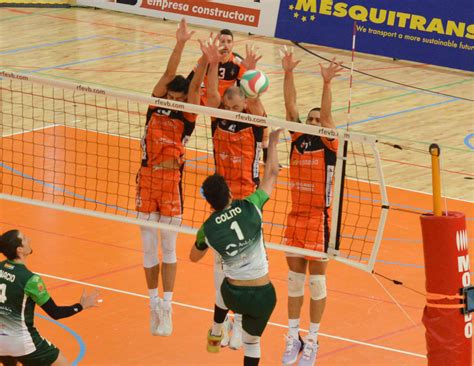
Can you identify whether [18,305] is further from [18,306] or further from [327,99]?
[327,99]

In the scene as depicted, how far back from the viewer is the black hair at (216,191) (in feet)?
31.2

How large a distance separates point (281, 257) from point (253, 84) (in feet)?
13.6

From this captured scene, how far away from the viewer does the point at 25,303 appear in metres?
9.75

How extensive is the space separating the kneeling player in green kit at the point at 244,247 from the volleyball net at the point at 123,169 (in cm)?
83

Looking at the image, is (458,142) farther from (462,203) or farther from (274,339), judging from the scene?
(274,339)

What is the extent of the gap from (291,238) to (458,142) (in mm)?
9575

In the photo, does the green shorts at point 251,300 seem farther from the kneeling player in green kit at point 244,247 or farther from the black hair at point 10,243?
the black hair at point 10,243

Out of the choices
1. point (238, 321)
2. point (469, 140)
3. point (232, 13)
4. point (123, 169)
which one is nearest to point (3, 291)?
point (238, 321)

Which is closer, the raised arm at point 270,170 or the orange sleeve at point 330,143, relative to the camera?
the raised arm at point 270,170

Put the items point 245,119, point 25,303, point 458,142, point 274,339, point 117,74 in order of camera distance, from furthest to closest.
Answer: point 117,74
point 458,142
point 274,339
point 245,119
point 25,303

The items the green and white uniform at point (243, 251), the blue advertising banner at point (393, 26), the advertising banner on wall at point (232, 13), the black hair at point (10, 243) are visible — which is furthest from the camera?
the advertising banner on wall at point (232, 13)

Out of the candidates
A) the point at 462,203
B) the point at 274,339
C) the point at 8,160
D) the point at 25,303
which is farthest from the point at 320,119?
the point at 8,160

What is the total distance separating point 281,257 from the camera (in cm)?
1471

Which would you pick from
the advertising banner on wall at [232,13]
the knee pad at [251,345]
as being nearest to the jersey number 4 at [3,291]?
the knee pad at [251,345]
